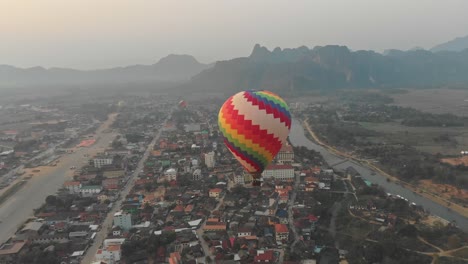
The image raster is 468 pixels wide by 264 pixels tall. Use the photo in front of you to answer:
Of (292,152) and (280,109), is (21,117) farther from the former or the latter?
(280,109)

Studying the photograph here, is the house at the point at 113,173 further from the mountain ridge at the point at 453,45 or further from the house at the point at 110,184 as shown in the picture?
the mountain ridge at the point at 453,45

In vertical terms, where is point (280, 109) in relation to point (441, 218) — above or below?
above

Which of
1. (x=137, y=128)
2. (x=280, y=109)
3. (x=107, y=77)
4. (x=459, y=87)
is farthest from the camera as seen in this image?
(x=107, y=77)

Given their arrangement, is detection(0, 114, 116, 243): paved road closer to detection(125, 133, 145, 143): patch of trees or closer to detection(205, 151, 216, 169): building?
detection(125, 133, 145, 143): patch of trees

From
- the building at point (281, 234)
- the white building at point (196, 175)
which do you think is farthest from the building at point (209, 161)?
the building at point (281, 234)

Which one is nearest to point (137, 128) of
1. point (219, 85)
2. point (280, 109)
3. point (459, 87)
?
point (280, 109)

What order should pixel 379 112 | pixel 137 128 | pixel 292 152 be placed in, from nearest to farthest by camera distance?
pixel 292 152
pixel 137 128
pixel 379 112
